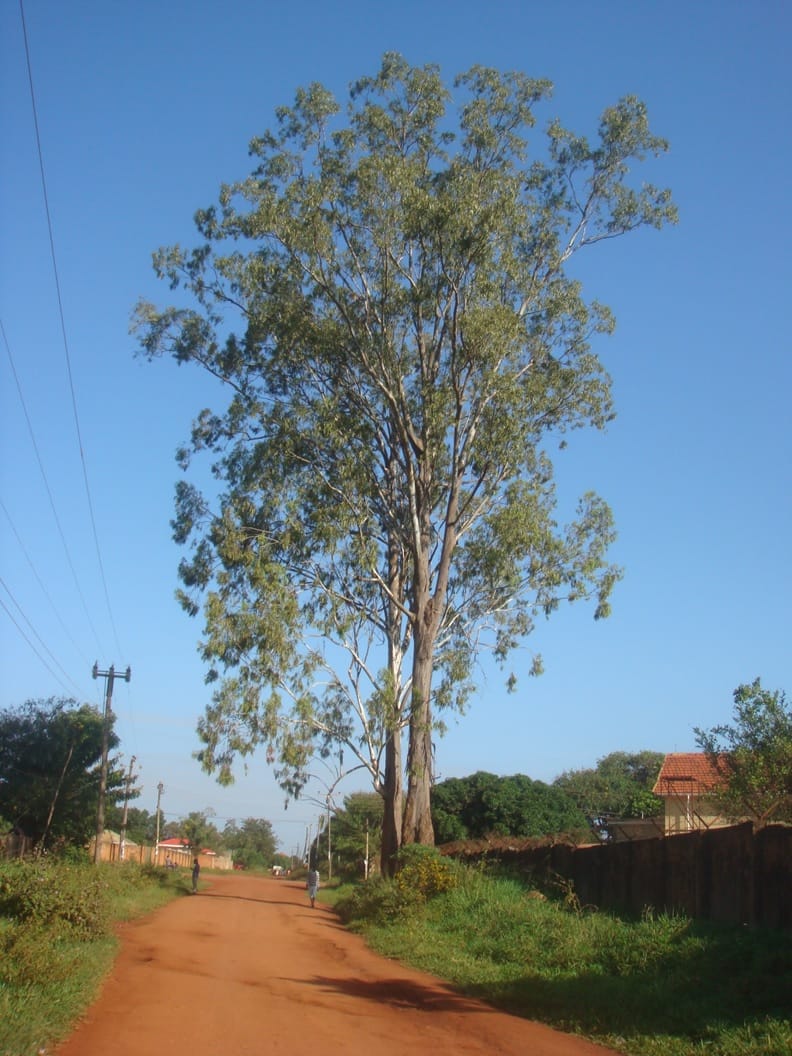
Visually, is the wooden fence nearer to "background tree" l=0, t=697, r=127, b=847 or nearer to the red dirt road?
the red dirt road

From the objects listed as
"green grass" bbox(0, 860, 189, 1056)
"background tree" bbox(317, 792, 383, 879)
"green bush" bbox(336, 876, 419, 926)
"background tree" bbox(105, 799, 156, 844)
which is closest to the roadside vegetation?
"green bush" bbox(336, 876, 419, 926)

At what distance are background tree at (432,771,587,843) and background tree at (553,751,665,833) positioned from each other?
1.93 m

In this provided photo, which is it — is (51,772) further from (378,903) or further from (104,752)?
(378,903)

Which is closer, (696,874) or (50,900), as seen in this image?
(696,874)

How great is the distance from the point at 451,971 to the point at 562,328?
17337 mm

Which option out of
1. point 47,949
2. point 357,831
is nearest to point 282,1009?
point 47,949

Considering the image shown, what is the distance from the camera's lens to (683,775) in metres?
39.8

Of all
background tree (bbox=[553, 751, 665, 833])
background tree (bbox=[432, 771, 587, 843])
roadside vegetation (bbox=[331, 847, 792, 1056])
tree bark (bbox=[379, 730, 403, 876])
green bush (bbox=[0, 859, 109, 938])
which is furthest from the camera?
background tree (bbox=[553, 751, 665, 833])

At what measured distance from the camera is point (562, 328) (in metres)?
26.6

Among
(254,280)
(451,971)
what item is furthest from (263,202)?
(451,971)

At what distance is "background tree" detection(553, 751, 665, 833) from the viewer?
50.5 m

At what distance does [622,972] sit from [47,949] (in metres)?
6.47

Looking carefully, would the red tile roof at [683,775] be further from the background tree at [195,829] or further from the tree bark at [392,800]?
the background tree at [195,829]

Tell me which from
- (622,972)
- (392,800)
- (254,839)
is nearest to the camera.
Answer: (622,972)
